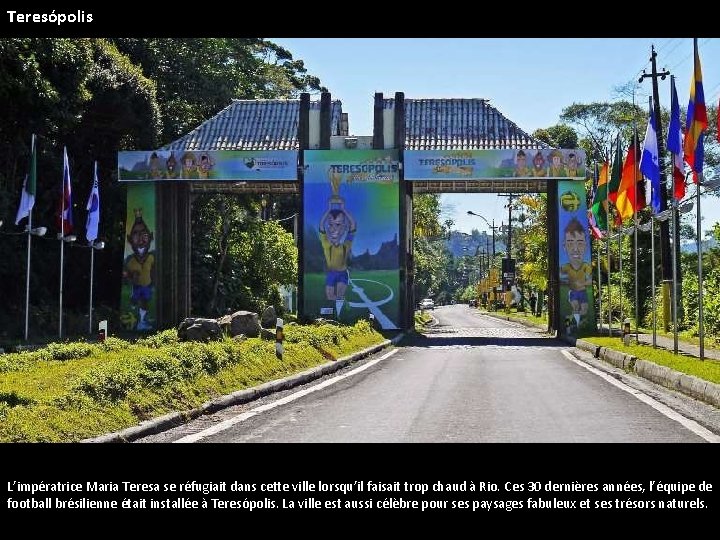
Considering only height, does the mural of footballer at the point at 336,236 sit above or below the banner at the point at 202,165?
below

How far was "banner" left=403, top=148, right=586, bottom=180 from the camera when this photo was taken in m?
40.4

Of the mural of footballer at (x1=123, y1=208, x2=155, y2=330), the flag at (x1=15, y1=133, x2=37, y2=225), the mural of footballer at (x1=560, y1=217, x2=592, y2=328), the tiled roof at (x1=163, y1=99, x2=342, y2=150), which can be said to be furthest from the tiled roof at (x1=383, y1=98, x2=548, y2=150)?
the flag at (x1=15, y1=133, x2=37, y2=225)

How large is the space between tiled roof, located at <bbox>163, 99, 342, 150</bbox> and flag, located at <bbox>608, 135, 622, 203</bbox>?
1617 centimetres

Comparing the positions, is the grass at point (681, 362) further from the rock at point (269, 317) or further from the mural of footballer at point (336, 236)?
the mural of footballer at point (336, 236)

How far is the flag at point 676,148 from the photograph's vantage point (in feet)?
69.4

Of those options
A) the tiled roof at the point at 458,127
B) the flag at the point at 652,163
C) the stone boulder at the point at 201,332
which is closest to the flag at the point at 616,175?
the flag at the point at 652,163

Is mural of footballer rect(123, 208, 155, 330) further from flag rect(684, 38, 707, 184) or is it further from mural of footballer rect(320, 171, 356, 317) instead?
flag rect(684, 38, 707, 184)

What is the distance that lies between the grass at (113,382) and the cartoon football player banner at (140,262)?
19.5m

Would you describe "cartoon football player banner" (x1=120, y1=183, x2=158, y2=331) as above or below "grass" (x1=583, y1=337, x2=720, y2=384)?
above

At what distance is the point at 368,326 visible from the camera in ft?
120

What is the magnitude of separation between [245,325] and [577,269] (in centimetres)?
1907

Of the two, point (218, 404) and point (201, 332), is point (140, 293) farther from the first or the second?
point (218, 404)
